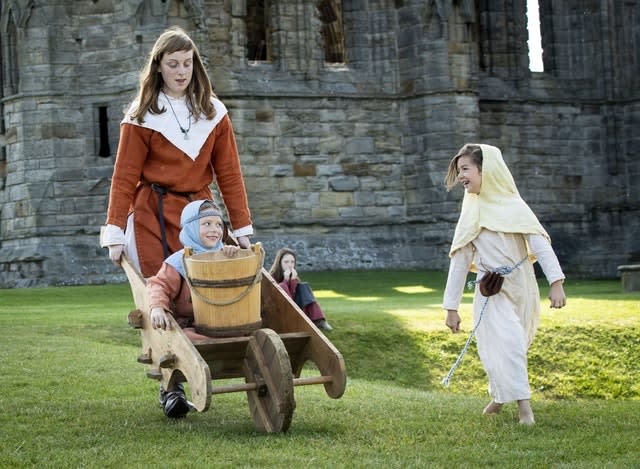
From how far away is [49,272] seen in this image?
25.0 m

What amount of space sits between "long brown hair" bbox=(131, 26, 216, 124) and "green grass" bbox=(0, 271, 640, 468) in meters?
1.89

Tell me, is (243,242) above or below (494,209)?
below

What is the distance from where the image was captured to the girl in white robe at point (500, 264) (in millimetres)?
7672

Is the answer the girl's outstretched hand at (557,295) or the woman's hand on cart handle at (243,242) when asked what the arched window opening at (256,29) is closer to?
the woman's hand on cart handle at (243,242)

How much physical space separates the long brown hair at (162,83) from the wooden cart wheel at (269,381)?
1.54m

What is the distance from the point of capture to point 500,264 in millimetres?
7855

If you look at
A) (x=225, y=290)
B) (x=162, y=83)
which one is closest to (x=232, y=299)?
(x=225, y=290)

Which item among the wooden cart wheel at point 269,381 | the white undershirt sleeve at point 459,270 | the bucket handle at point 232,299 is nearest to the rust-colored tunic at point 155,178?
the bucket handle at point 232,299

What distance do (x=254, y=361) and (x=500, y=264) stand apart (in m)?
1.76

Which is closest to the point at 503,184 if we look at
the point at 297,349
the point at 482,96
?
the point at 297,349

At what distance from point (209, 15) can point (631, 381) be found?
14.8m

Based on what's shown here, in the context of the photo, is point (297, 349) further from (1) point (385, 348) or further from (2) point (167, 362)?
(1) point (385, 348)

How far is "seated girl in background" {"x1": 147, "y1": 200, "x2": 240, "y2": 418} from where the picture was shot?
23.5 feet

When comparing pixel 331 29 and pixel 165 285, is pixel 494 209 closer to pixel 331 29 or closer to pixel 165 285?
pixel 165 285
